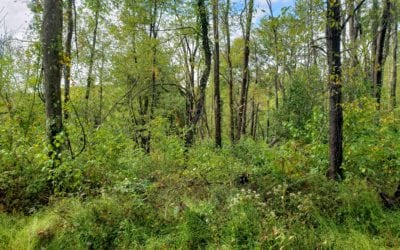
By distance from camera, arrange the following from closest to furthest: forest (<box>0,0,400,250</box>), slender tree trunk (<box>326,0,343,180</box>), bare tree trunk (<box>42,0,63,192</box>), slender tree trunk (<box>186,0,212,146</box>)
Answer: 1. forest (<box>0,0,400,250</box>)
2. slender tree trunk (<box>326,0,343,180</box>)
3. bare tree trunk (<box>42,0,63,192</box>)
4. slender tree trunk (<box>186,0,212,146</box>)

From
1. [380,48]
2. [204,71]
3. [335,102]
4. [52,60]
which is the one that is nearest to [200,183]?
[335,102]

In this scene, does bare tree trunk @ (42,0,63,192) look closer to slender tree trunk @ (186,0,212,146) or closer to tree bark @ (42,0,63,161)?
tree bark @ (42,0,63,161)

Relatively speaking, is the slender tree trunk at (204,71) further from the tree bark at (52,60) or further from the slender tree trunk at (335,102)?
the slender tree trunk at (335,102)

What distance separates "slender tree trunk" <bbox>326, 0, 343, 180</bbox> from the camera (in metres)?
4.17

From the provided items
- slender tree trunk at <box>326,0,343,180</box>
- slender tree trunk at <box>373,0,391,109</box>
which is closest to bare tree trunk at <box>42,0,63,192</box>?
slender tree trunk at <box>326,0,343,180</box>

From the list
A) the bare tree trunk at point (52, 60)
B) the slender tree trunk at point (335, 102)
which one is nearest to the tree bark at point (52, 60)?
the bare tree trunk at point (52, 60)

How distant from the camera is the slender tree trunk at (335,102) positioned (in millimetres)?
4172

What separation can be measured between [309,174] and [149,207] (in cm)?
249

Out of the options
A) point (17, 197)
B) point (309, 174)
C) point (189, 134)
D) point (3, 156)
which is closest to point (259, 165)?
point (309, 174)

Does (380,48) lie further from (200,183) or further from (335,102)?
(200,183)

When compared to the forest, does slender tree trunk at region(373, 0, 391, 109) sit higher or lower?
higher

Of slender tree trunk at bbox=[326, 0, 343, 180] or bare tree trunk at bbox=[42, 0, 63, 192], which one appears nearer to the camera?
slender tree trunk at bbox=[326, 0, 343, 180]

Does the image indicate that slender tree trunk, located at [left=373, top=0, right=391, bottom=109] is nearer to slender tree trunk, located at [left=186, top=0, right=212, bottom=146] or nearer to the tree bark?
slender tree trunk, located at [left=186, top=0, right=212, bottom=146]

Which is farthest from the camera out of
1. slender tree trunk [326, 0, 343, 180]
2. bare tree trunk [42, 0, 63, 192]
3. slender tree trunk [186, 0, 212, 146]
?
slender tree trunk [186, 0, 212, 146]
